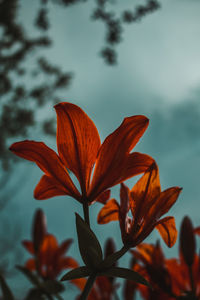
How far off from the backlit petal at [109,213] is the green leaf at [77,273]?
0.45 ft

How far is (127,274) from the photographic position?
0.33 metres

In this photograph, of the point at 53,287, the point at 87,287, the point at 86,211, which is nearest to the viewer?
the point at 87,287

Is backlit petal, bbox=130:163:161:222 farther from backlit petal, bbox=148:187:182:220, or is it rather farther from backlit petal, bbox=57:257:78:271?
backlit petal, bbox=57:257:78:271

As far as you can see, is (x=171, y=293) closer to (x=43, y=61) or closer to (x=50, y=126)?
(x=50, y=126)

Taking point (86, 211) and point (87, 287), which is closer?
point (87, 287)

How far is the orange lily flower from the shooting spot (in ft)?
1.27

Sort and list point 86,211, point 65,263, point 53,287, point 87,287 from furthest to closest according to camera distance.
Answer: point 65,263 < point 53,287 < point 86,211 < point 87,287

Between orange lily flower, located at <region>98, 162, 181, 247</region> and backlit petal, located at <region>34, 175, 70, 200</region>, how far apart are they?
10 cm

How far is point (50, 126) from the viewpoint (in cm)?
574

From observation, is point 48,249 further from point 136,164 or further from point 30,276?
point 136,164

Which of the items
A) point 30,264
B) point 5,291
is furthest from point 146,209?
point 30,264

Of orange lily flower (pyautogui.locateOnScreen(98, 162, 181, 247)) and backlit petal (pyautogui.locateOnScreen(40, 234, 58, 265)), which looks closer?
orange lily flower (pyautogui.locateOnScreen(98, 162, 181, 247))

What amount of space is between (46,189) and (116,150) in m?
0.13

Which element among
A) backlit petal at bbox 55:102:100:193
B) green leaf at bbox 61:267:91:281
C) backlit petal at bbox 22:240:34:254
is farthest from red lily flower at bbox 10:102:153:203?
backlit petal at bbox 22:240:34:254
